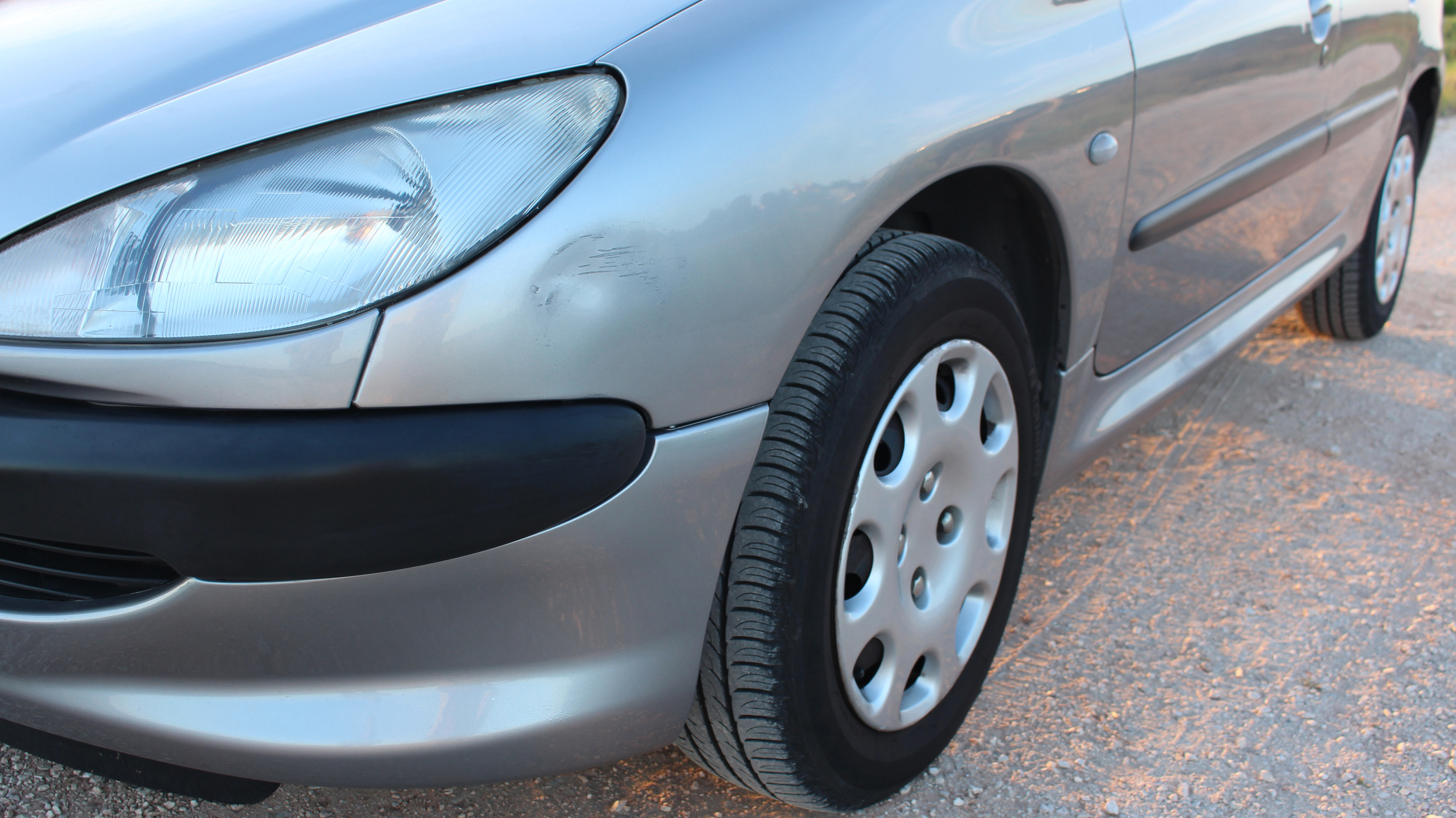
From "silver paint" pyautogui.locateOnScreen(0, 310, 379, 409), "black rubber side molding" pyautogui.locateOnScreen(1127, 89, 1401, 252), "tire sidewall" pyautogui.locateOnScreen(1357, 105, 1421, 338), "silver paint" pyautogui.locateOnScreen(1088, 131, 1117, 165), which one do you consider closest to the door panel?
"black rubber side molding" pyautogui.locateOnScreen(1127, 89, 1401, 252)

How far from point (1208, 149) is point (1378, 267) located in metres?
1.74

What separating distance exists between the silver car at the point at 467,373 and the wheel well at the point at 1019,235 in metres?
0.15

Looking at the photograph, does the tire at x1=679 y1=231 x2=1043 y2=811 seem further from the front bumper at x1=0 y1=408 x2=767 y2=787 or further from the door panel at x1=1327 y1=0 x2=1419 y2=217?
the door panel at x1=1327 y1=0 x2=1419 y2=217

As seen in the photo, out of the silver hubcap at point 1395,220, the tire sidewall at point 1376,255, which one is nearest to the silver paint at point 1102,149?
the tire sidewall at point 1376,255

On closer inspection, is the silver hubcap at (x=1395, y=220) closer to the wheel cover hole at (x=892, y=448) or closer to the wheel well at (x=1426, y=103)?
the wheel well at (x=1426, y=103)

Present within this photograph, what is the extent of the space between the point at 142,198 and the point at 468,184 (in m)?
0.29

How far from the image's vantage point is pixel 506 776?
110 centimetres

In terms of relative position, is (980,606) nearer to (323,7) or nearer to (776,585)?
(776,585)

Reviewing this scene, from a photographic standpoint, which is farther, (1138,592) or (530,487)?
(1138,592)

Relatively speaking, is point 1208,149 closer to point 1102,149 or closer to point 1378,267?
point 1102,149

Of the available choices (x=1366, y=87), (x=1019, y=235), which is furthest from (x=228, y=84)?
(x=1366, y=87)

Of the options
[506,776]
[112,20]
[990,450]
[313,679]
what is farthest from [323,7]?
[990,450]

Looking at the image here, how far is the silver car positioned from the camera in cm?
91

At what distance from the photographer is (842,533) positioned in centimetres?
121
